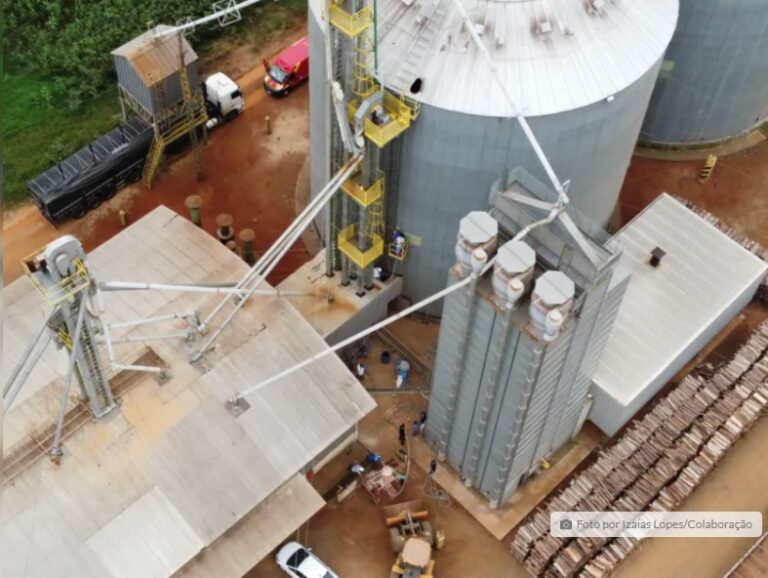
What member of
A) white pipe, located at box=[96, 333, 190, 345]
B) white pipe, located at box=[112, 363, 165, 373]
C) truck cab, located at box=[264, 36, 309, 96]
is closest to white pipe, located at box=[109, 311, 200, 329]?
white pipe, located at box=[96, 333, 190, 345]

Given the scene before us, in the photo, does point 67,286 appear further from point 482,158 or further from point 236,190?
point 236,190

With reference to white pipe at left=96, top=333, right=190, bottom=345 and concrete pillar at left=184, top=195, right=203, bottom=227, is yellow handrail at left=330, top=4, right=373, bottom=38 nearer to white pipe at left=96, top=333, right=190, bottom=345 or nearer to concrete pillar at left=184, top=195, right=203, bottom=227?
white pipe at left=96, top=333, right=190, bottom=345

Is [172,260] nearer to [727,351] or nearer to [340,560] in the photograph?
[340,560]

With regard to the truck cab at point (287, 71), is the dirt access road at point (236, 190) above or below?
below

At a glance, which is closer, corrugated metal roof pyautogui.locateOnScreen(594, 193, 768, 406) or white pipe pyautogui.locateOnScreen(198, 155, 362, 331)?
white pipe pyautogui.locateOnScreen(198, 155, 362, 331)

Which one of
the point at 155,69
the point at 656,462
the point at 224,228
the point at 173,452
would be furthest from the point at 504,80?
the point at 155,69

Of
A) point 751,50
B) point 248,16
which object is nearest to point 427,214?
point 751,50

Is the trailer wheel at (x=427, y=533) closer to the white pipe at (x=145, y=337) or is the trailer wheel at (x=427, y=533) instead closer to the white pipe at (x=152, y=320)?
the white pipe at (x=145, y=337)

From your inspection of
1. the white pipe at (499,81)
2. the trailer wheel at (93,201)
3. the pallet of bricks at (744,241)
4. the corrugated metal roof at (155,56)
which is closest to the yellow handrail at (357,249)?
the white pipe at (499,81)
